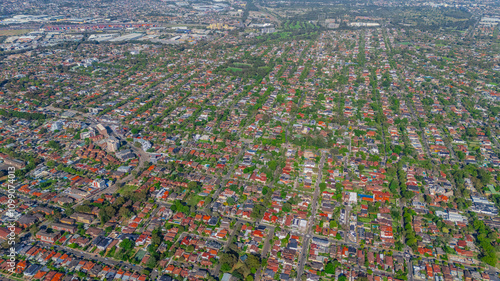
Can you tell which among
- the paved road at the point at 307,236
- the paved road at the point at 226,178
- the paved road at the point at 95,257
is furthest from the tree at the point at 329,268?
the paved road at the point at 95,257

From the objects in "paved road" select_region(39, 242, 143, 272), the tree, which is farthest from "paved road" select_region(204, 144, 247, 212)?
the tree

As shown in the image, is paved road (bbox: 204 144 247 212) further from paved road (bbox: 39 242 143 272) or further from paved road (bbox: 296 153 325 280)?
paved road (bbox: 296 153 325 280)

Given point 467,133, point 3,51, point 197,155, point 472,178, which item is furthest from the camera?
point 3,51

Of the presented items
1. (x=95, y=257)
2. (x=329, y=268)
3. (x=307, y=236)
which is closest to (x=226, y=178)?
(x=307, y=236)

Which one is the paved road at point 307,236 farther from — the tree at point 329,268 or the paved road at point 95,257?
the paved road at point 95,257

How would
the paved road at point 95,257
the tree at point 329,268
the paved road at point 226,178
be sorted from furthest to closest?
the paved road at point 226,178 → the paved road at point 95,257 → the tree at point 329,268

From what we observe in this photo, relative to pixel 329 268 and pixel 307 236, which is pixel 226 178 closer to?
pixel 307 236

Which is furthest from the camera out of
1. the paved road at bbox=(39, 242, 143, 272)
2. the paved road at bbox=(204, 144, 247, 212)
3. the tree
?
the paved road at bbox=(204, 144, 247, 212)

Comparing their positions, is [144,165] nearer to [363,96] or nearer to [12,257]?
[12,257]

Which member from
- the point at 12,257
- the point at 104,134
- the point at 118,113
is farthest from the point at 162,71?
the point at 12,257

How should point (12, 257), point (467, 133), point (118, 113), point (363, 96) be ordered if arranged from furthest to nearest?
point (363, 96) < point (118, 113) < point (467, 133) < point (12, 257)

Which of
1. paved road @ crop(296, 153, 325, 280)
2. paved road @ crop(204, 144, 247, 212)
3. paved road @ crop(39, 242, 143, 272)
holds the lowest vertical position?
paved road @ crop(296, 153, 325, 280)
